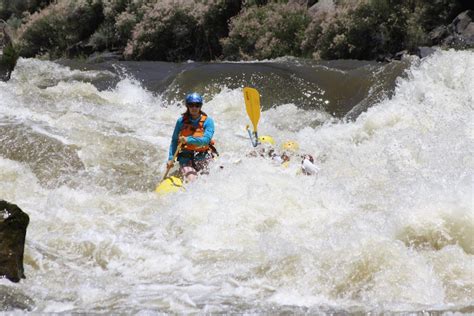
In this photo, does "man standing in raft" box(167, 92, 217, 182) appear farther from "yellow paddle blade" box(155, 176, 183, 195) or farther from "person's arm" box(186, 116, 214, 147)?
"yellow paddle blade" box(155, 176, 183, 195)

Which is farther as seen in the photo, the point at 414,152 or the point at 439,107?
the point at 439,107

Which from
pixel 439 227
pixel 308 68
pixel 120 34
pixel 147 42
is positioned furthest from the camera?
pixel 120 34

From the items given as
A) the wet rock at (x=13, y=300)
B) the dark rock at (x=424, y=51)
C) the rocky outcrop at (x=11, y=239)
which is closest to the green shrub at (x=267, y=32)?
the dark rock at (x=424, y=51)

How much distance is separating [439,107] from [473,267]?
17.0 ft

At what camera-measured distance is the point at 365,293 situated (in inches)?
162

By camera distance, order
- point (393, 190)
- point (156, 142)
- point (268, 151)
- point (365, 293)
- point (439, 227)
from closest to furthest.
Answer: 1. point (365, 293)
2. point (439, 227)
3. point (393, 190)
4. point (268, 151)
5. point (156, 142)

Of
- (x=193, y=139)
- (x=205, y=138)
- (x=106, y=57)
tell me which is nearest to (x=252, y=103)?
(x=205, y=138)

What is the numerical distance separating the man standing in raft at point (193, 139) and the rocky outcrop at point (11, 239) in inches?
117

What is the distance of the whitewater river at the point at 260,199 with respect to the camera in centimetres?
416

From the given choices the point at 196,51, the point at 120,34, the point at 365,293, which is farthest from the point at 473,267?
the point at 120,34

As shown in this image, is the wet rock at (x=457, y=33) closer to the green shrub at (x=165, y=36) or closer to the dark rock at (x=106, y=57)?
the green shrub at (x=165, y=36)

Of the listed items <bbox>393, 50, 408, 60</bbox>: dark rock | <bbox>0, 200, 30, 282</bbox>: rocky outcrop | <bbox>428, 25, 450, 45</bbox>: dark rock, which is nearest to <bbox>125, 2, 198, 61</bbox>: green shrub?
<bbox>393, 50, 408, 60</bbox>: dark rock

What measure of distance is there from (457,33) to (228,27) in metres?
7.64

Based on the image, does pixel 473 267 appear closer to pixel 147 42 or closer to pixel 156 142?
pixel 156 142
